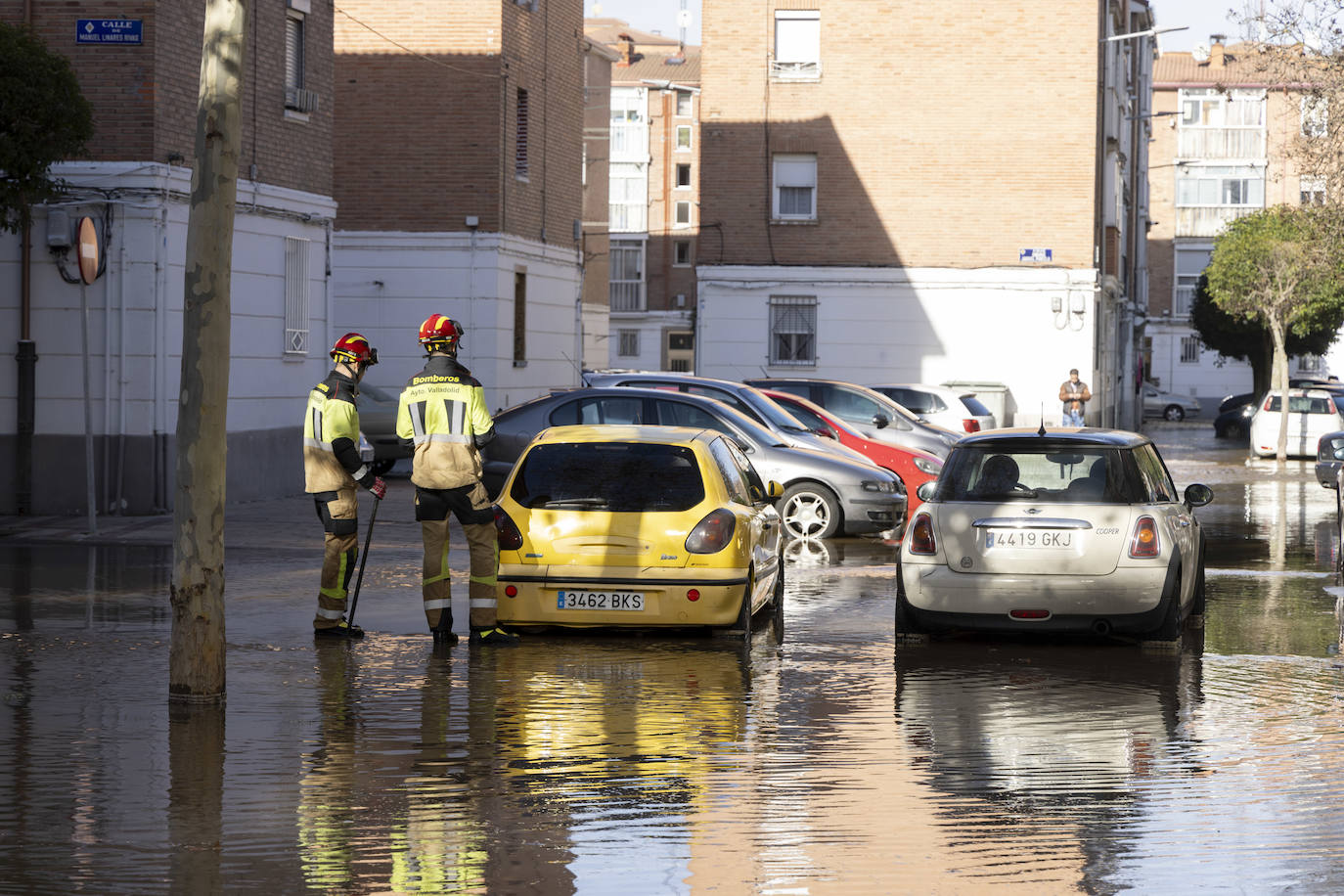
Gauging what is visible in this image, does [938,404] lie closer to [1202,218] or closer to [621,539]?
[621,539]

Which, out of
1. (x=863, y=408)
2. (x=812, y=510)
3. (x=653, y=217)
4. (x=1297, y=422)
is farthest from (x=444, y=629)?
(x=653, y=217)

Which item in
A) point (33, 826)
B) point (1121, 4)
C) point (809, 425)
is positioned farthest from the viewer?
point (1121, 4)

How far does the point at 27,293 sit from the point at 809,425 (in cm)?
869

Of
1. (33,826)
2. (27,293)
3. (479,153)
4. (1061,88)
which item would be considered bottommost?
(33,826)

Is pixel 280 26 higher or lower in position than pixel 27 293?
higher

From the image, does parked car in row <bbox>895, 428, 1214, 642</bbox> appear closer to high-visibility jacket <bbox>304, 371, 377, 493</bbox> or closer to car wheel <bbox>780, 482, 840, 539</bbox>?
high-visibility jacket <bbox>304, 371, 377, 493</bbox>

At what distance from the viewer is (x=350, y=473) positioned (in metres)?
11.2

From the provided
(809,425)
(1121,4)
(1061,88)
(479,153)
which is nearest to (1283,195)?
(1121,4)

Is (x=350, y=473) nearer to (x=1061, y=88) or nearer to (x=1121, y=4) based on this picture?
(x=1061, y=88)

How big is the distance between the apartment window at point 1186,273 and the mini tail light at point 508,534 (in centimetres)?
6963

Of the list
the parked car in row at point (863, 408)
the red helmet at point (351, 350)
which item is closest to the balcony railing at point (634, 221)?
the parked car in row at point (863, 408)

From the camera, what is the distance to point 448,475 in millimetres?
10859

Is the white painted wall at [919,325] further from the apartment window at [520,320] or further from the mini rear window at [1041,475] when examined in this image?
the mini rear window at [1041,475]

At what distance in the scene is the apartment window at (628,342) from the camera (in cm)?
7656
